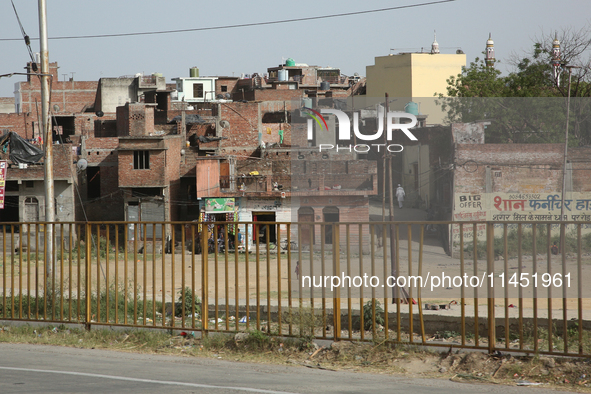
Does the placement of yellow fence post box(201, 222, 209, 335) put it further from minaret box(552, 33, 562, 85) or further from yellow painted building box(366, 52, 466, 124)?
yellow painted building box(366, 52, 466, 124)

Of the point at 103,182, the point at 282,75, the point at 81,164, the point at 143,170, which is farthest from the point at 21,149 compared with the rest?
the point at 282,75

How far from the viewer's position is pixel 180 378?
17.0 ft

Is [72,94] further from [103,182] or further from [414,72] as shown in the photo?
[414,72]

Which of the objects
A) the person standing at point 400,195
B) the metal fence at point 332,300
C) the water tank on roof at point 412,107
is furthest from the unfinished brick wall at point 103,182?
the metal fence at point 332,300

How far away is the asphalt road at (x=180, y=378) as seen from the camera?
481 centimetres

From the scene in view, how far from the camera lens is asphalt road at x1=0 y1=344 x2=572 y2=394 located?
4.81 metres

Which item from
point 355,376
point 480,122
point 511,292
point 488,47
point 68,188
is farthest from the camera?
point 488,47

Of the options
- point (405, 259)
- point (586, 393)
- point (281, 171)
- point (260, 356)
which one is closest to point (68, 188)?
point (281, 171)

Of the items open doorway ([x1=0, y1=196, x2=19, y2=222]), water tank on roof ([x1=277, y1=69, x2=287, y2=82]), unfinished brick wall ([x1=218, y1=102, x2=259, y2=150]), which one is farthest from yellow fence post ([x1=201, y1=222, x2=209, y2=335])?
water tank on roof ([x1=277, y1=69, x2=287, y2=82])

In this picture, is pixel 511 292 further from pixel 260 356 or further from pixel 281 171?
pixel 281 171

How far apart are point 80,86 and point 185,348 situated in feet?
176

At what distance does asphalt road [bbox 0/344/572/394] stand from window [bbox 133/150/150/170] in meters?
26.2

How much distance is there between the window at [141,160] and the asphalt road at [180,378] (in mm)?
26235

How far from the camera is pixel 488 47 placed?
76812mm
